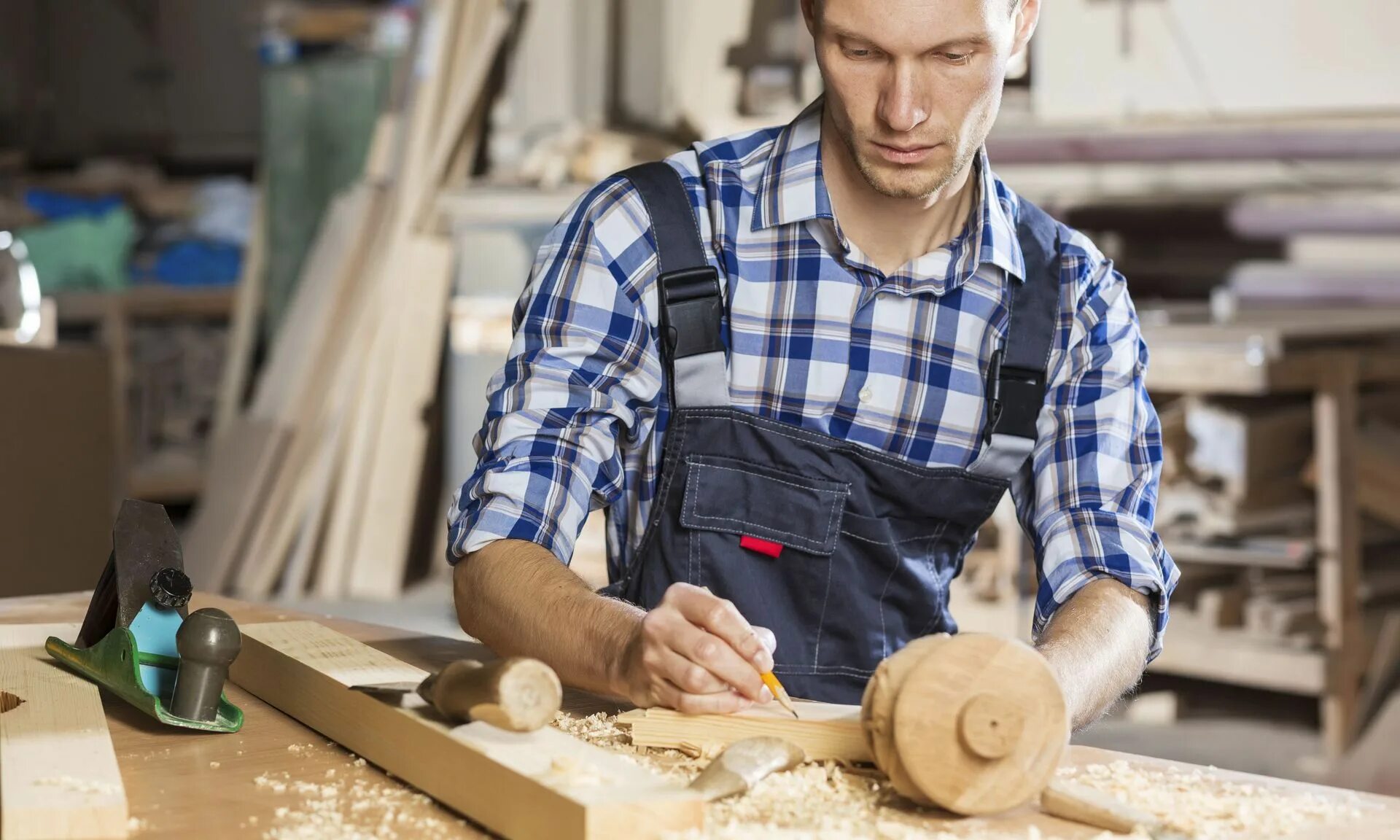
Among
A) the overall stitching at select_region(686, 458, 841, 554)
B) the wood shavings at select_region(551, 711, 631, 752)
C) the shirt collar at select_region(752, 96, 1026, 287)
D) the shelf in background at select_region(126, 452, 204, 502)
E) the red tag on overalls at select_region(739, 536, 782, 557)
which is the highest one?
the shirt collar at select_region(752, 96, 1026, 287)

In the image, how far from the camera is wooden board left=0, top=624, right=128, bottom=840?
47.6 inches

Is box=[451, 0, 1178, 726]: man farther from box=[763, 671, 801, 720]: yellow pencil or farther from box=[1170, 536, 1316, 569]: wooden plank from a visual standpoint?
box=[1170, 536, 1316, 569]: wooden plank

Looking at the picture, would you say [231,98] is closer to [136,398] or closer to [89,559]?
[136,398]

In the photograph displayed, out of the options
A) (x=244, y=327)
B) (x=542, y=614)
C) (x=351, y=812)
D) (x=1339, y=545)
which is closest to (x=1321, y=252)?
(x=1339, y=545)

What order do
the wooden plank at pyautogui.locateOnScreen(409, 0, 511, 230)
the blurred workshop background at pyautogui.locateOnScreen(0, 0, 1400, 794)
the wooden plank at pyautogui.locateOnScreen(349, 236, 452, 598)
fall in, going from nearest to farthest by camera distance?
1. the blurred workshop background at pyautogui.locateOnScreen(0, 0, 1400, 794)
2. the wooden plank at pyautogui.locateOnScreen(409, 0, 511, 230)
3. the wooden plank at pyautogui.locateOnScreen(349, 236, 452, 598)

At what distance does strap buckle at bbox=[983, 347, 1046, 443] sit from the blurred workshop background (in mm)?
2113

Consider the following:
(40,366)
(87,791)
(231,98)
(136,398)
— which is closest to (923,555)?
(87,791)

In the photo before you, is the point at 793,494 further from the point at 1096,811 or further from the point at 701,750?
the point at 1096,811

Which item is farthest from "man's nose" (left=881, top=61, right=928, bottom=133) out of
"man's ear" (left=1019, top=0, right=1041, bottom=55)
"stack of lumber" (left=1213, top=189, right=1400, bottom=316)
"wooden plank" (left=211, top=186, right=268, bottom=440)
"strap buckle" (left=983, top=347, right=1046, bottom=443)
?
"wooden plank" (left=211, top=186, right=268, bottom=440)

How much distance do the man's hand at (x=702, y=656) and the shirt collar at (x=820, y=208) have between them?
2.30ft

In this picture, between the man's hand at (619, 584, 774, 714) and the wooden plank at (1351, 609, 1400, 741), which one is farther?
the wooden plank at (1351, 609, 1400, 741)

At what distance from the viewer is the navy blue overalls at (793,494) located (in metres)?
2.02

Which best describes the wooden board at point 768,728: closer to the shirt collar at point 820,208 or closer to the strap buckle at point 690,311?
the strap buckle at point 690,311

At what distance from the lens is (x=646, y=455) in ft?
6.79
